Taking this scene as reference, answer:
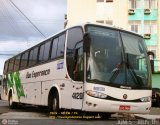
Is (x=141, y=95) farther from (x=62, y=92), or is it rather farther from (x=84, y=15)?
(x=84, y=15)

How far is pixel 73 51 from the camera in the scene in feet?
49.9

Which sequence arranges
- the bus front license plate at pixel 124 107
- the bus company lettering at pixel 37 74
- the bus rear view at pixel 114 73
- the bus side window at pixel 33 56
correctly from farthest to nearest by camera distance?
1. the bus side window at pixel 33 56
2. the bus company lettering at pixel 37 74
3. the bus front license plate at pixel 124 107
4. the bus rear view at pixel 114 73

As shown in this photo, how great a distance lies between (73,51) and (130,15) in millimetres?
34948

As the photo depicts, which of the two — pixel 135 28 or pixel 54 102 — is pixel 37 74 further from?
pixel 135 28

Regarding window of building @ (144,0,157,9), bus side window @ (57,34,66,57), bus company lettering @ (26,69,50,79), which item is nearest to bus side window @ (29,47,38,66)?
bus company lettering @ (26,69,50,79)

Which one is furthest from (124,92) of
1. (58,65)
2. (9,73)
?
(9,73)

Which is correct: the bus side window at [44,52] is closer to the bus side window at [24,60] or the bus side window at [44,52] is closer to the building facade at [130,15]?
the bus side window at [24,60]

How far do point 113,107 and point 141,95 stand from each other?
50.4 inches

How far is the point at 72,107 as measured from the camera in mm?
14891

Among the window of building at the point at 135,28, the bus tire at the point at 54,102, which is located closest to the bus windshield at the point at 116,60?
the bus tire at the point at 54,102

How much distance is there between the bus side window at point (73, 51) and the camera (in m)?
14.9

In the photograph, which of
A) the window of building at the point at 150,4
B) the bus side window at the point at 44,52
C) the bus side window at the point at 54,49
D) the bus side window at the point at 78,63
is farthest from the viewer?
the window of building at the point at 150,4

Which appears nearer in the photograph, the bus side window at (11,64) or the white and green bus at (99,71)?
the white and green bus at (99,71)

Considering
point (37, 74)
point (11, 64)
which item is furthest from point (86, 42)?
point (11, 64)
